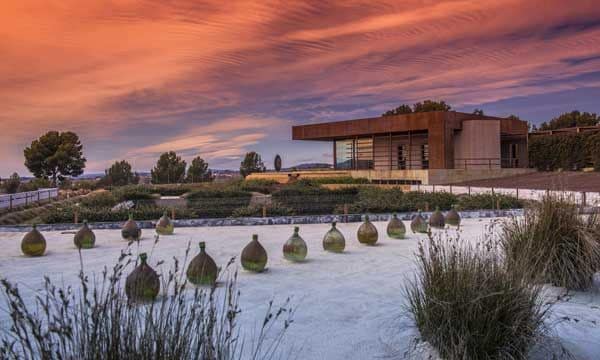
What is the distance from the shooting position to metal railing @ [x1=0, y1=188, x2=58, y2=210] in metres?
12.9

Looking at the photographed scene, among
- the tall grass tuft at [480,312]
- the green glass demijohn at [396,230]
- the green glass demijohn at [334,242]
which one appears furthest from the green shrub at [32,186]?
the tall grass tuft at [480,312]

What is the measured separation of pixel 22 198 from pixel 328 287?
13787 mm

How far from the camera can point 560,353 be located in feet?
9.27

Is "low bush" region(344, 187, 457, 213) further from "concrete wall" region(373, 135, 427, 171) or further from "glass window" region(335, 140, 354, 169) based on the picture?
"glass window" region(335, 140, 354, 169)

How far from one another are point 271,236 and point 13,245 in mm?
4547

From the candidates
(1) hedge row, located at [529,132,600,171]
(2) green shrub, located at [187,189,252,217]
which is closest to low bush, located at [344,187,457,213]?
(2) green shrub, located at [187,189,252,217]

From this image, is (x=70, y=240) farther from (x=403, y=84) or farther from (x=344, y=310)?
(x=403, y=84)

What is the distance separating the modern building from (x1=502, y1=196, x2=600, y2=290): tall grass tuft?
53.1 feet

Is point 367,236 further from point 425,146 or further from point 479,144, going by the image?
point 425,146

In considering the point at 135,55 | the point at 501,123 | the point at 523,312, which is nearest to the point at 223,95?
the point at 135,55

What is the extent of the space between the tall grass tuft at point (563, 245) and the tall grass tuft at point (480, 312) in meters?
1.23

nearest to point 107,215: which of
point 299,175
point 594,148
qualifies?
point 299,175

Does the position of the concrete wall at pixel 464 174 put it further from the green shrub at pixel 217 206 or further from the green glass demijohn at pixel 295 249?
the green glass demijohn at pixel 295 249

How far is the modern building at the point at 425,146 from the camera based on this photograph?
2108cm
